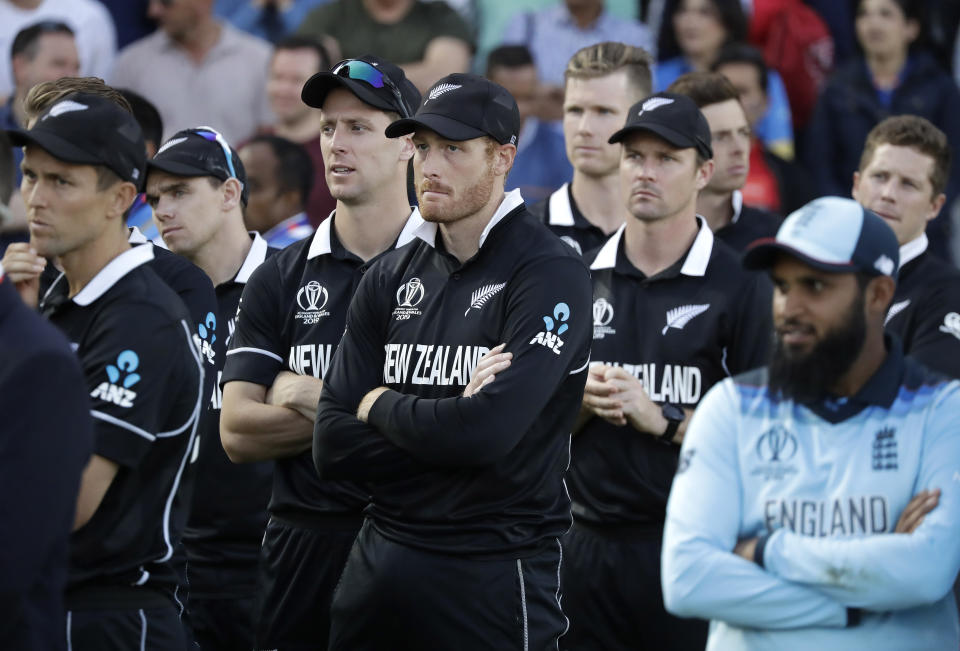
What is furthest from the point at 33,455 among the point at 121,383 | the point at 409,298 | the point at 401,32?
the point at 401,32

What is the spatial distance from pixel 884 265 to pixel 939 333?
222 cm

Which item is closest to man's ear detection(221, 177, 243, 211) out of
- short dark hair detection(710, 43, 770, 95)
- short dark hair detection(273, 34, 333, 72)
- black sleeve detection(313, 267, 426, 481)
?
black sleeve detection(313, 267, 426, 481)

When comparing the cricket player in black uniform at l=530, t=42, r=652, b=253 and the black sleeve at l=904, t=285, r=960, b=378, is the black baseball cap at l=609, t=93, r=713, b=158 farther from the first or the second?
the black sleeve at l=904, t=285, r=960, b=378

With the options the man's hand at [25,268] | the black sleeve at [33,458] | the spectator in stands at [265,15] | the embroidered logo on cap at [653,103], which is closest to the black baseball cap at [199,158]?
the man's hand at [25,268]

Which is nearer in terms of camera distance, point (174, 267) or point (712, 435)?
point (712, 435)

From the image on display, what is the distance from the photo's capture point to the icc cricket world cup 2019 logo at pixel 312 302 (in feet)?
18.7

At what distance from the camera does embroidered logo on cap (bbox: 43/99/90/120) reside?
464 centimetres

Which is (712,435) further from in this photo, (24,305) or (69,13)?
(69,13)

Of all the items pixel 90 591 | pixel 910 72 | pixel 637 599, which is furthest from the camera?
pixel 910 72

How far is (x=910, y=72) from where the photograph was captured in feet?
35.5

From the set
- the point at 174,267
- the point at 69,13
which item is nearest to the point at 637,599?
the point at 174,267

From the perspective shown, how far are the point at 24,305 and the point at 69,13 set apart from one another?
7793mm

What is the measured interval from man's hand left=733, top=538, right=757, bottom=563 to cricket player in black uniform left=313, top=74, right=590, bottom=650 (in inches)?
35.3

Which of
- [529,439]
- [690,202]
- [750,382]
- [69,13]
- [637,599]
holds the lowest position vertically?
[637,599]
